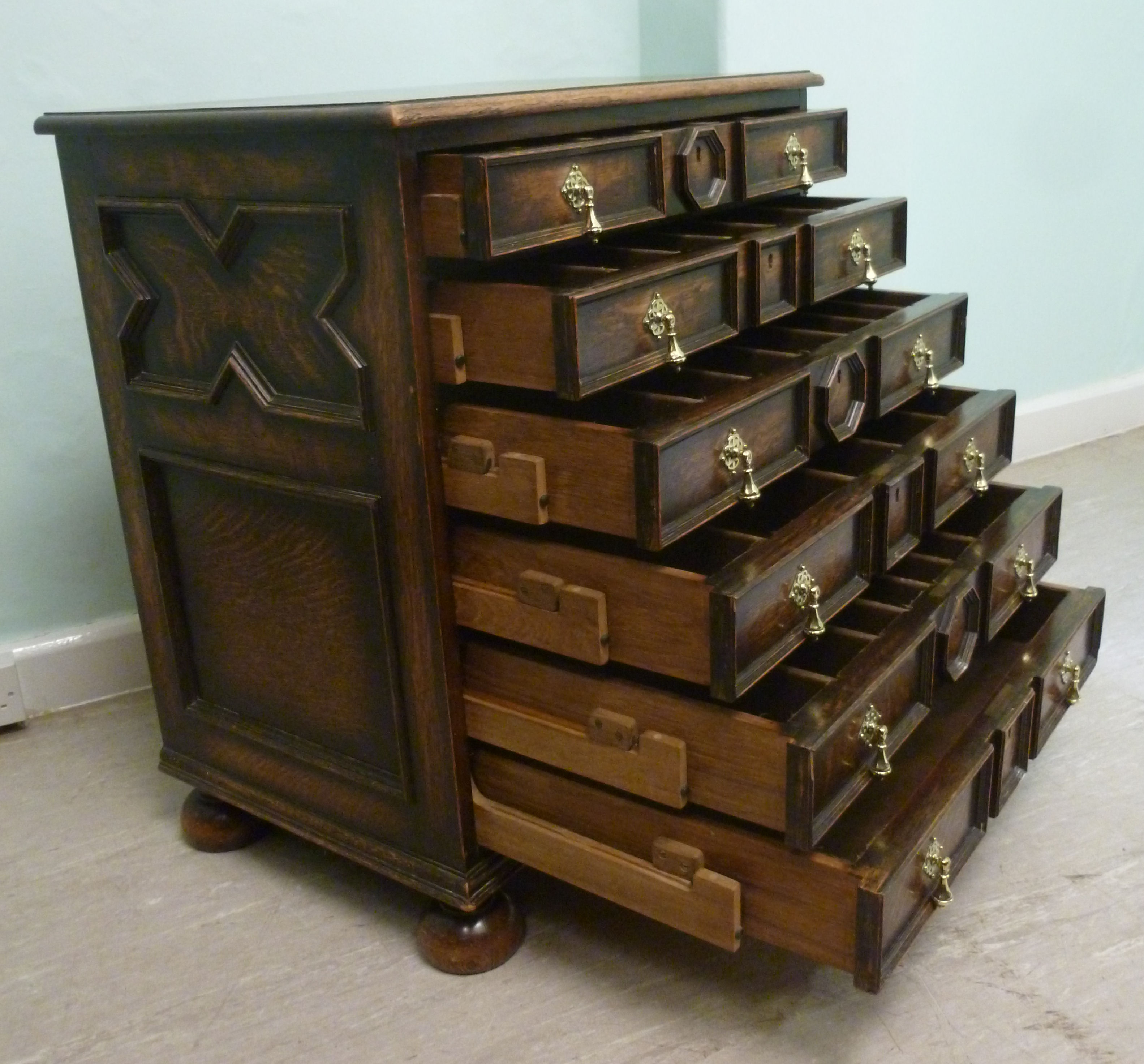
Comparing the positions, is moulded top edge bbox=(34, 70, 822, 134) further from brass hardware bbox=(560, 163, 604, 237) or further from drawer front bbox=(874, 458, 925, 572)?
drawer front bbox=(874, 458, 925, 572)

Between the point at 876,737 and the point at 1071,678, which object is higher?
the point at 876,737

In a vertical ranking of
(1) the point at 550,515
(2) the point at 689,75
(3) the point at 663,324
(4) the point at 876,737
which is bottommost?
(4) the point at 876,737

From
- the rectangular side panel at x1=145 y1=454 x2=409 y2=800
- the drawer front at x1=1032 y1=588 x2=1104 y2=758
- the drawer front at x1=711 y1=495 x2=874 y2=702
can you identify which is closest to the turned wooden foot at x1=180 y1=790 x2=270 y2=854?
the rectangular side panel at x1=145 y1=454 x2=409 y2=800

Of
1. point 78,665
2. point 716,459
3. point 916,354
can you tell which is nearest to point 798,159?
point 916,354

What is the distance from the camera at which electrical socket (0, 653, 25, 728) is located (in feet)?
5.88

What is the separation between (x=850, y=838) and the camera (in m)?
1.18

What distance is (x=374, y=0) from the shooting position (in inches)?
76.1

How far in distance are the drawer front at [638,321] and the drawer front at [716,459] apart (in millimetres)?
82

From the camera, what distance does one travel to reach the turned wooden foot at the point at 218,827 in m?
1.49

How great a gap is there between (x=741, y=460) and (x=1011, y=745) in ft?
1.64

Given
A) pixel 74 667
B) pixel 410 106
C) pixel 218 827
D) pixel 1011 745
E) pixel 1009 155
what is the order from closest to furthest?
pixel 410 106 < pixel 1011 745 < pixel 218 827 < pixel 74 667 < pixel 1009 155

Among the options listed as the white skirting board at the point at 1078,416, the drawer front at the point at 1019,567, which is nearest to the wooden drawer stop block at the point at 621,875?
the drawer front at the point at 1019,567

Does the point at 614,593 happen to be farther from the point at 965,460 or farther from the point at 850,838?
the point at 965,460

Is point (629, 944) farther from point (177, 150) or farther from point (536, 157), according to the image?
point (177, 150)
